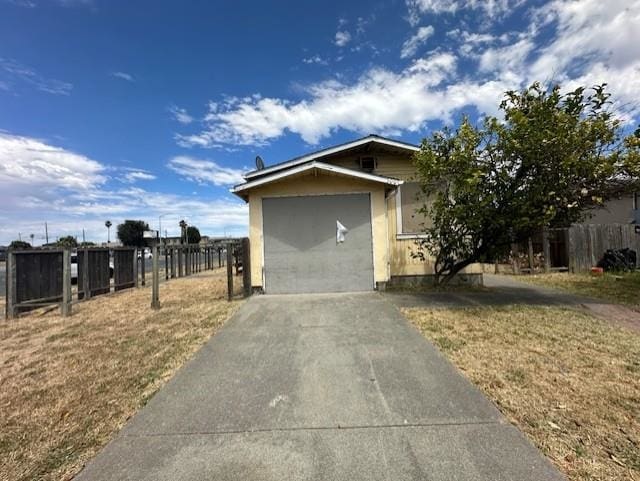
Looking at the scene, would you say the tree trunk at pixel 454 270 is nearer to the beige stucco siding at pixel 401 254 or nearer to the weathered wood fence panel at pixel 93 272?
the beige stucco siding at pixel 401 254

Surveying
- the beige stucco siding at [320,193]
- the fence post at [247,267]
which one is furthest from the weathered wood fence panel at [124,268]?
the beige stucco siding at [320,193]

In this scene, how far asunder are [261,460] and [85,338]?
14.8 ft

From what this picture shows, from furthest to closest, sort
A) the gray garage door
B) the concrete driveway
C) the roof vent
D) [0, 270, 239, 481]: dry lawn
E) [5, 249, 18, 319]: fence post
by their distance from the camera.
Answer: the roof vent
the gray garage door
[5, 249, 18, 319]: fence post
[0, 270, 239, 481]: dry lawn
the concrete driveway

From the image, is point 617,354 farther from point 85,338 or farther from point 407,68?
point 407,68

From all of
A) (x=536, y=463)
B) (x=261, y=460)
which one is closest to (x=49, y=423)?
(x=261, y=460)

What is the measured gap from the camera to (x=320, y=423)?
257cm

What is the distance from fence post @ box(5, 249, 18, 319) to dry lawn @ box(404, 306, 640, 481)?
27.3 ft

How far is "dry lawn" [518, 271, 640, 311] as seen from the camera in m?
7.05

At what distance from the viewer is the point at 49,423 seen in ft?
8.81

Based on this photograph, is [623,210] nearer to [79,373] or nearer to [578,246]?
[578,246]

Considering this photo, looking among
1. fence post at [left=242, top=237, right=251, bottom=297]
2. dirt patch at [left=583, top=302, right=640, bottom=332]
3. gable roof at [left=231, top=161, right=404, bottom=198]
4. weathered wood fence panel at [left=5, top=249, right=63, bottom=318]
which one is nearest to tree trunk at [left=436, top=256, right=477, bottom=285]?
dirt patch at [left=583, top=302, right=640, bottom=332]

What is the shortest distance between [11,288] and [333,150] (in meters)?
→ 8.02

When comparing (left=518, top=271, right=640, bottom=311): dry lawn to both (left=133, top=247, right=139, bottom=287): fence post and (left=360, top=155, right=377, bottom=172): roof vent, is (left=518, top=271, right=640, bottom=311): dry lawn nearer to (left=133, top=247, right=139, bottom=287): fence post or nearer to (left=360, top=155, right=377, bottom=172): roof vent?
(left=360, top=155, right=377, bottom=172): roof vent

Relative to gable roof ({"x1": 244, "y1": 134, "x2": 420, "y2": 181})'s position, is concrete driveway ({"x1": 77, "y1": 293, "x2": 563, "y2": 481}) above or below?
below
